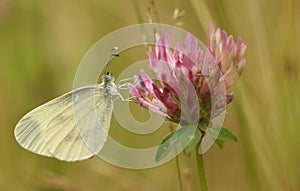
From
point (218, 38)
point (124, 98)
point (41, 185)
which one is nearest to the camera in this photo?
point (218, 38)

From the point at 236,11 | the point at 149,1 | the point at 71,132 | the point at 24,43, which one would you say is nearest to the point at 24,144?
the point at 71,132

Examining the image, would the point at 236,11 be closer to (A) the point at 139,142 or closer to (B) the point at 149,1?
(A) the point at 139,142

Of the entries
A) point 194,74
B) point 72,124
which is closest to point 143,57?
point 72,124

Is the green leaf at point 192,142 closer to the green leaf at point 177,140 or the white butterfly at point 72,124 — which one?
the green leaf at point 177,140

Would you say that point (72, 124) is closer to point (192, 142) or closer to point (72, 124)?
point (72, 124)

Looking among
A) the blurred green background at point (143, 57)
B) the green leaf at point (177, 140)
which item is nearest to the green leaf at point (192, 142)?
the green leaf at point (177, 140)
